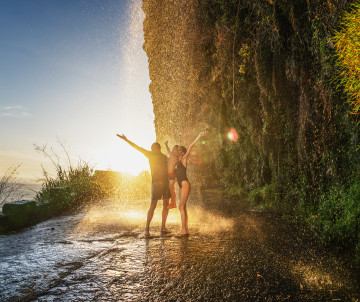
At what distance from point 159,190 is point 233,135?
7.13 m

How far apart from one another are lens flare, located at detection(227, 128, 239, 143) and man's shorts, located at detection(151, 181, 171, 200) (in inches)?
263

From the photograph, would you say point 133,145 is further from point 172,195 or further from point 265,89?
point 265,89

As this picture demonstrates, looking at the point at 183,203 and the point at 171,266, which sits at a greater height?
the point at 183,203

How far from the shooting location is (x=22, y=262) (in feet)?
12.1

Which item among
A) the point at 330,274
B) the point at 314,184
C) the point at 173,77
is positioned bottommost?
the point at 330,274

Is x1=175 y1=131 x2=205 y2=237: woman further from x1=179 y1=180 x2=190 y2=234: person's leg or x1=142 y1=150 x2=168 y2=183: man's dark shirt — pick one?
x1=142 y1=150 x2=168 y2=183: man's dark shirt

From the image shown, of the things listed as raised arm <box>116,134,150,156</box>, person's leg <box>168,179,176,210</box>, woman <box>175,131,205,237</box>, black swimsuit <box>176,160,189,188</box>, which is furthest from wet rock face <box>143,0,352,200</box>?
raised arm <box>116,134,150,156</box>

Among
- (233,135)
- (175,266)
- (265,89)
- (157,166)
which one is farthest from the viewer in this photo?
(233,135)

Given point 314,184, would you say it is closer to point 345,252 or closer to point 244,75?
point 345,252

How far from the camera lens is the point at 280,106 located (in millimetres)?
7211

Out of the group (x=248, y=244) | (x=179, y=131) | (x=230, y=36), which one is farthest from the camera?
(x=179, y=131)

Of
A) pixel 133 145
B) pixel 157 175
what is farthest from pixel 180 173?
pixel 133 145

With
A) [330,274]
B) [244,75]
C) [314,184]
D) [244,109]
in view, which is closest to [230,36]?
[244,75]

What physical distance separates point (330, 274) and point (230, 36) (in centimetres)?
757
